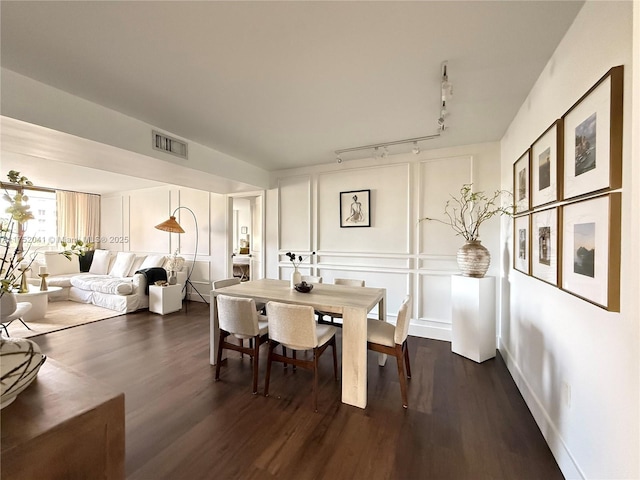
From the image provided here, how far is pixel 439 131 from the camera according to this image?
2.87 meters

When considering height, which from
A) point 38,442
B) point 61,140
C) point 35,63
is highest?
point 35,63

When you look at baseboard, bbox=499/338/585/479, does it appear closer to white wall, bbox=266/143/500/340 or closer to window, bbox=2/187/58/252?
white wall, bbox=266/143/500/340

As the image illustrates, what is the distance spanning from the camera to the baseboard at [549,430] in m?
1.41

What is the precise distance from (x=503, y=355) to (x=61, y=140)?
187 inches

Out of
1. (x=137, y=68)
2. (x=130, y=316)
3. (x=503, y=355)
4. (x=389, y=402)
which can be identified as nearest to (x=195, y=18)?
(x=137, y=68)

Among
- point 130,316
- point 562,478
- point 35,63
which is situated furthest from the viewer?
point 130,316

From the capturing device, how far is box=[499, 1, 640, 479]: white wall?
3.37 feet

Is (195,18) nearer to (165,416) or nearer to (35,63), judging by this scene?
(35,63)

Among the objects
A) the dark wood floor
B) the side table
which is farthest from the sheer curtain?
the dark wood floor

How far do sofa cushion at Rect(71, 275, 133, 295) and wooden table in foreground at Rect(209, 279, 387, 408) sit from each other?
113 inches

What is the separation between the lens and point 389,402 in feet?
7.00

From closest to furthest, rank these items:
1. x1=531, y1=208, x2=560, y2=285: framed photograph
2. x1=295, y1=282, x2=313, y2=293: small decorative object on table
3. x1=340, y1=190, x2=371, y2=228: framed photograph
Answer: x1=531, y1=208, x2=560, y2=285: framed photograph, x1=295, y1=282, x2=313, y2=293: small decorative object on table, x1=340, y1=190, x2=371, y2=228: framed photograph

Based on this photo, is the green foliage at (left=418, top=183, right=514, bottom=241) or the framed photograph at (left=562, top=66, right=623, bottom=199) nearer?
the framed photograph at (left=562, top=66, right=623, bottom=199)

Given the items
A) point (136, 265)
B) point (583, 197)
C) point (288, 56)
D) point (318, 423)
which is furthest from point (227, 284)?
point (136, 265)
